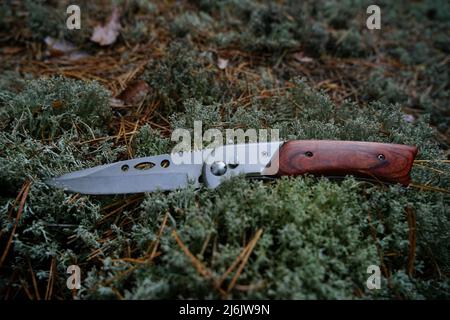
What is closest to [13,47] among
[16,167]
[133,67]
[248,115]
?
[133,67]

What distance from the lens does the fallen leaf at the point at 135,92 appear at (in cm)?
281

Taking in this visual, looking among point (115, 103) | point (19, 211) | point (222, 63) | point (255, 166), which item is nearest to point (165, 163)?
point (255, 166)

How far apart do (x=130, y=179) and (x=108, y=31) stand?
2103 mm

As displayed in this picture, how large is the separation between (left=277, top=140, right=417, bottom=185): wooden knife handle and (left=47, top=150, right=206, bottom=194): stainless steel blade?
443mm

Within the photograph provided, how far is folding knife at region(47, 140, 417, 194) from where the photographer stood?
1.89m

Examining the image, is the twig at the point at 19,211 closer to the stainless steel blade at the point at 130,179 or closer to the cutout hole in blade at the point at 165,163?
the stainless steel blade at the point at 130,179

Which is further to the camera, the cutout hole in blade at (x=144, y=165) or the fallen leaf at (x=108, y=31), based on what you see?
the fallen leaf at (x=108, y=31)

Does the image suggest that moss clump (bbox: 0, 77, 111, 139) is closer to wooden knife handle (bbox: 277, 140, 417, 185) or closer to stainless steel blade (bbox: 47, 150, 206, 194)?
stainless steel blade (bbox: 47, 150, 206, 194)

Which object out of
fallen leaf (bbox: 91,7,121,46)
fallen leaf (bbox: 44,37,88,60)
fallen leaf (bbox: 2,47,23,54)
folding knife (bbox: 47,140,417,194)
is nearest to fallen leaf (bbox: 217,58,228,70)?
fallen leaf (bbox: 91,7,121,46)

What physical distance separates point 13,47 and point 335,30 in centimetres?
307

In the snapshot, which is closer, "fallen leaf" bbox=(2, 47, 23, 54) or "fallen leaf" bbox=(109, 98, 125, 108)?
"fallen leaf" bbox=(109, 98, 125, 108)

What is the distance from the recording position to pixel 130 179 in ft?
6.33

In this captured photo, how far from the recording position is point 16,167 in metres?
1.99

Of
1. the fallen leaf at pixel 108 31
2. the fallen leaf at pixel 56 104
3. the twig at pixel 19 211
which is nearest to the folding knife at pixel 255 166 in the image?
the twig at pixel 19 211
